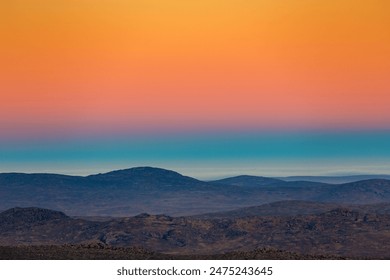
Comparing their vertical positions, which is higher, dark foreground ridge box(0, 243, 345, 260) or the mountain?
the mountain

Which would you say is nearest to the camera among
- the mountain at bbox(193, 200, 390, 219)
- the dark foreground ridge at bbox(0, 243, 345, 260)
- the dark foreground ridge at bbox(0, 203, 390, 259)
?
the dark foreground ridge at bbox(0, 243, 345, 260)

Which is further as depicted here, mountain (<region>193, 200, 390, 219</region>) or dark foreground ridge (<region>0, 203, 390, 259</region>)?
mountain (<region>193, 200, 390, 219</region>)

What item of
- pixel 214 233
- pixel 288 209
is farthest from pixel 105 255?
pixel 288 209

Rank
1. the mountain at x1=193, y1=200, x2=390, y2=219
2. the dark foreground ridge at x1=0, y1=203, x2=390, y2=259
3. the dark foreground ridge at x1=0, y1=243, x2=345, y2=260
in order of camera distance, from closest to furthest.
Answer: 1. the dark foreground ridge at x1=0, y1=243, x2=345, y2=260
2. the dark foreground ridge at x1=0, y1=203, x2=390, y2=259
3. the mountain at x1=193, y1=200, x2=390, y2=219

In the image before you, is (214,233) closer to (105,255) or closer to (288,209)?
(288,209)

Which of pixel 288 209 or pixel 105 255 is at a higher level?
pixel 288 209

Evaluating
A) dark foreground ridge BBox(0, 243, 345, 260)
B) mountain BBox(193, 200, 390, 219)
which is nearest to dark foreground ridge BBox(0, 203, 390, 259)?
mountain BBox(193, 200, 390, 219)

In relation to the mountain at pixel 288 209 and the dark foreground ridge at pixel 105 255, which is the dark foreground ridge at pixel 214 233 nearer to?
the mountain at pixel 288 209

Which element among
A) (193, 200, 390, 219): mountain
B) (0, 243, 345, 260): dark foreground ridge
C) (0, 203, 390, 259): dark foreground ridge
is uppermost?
(193, 200, 390, 219): mountain

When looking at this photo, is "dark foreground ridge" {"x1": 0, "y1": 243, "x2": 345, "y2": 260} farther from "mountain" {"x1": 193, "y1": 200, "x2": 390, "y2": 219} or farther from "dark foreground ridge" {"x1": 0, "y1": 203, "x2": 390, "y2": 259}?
"mountain" {"x1": 193, "y1": 200, "x2": 390, "y2": 219}

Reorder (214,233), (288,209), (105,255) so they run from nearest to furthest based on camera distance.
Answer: (105,255) → (214,233) → (288,209)

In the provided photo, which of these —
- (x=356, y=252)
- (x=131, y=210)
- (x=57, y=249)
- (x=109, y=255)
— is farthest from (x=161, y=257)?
(x=131, y=210)
